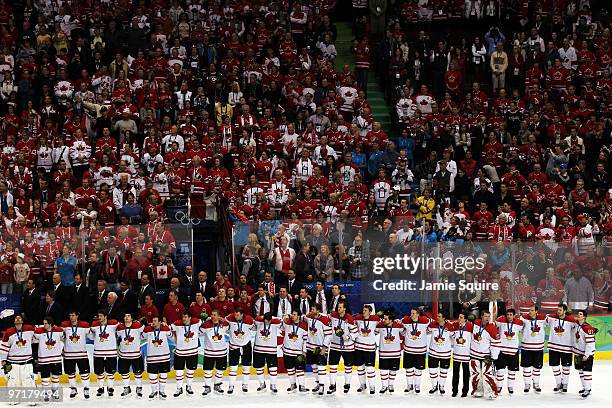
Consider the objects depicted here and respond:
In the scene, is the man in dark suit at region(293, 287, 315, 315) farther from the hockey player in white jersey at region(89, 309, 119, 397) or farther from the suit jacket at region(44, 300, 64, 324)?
the suit jacket at region(44, 300, 64, 324)

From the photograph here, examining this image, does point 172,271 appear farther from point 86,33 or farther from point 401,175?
point 86,33

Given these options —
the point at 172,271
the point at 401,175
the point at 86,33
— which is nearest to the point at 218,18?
the point at 86,33

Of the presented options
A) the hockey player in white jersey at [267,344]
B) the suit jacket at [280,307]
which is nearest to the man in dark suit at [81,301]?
the hockey player in white jersey at [267,344]

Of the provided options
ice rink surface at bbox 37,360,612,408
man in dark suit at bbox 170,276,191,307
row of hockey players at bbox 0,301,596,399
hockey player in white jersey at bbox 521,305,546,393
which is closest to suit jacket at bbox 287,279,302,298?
row of hockey players at bbox 0,301,596,399

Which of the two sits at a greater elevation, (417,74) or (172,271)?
(417,74)

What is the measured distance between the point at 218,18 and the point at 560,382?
11.0 meters

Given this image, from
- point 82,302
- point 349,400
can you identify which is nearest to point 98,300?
point 82,302

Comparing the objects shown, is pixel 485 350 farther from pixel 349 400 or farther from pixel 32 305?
pixel 32 305

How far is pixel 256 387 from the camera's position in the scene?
2145cm

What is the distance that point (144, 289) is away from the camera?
2153 cm

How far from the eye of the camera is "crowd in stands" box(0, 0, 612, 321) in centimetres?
2166

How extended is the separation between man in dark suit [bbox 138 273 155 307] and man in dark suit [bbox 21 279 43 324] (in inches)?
56.4

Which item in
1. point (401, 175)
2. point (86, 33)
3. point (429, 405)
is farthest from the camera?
point (86, 33)

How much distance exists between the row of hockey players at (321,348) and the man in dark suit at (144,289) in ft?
2.41
